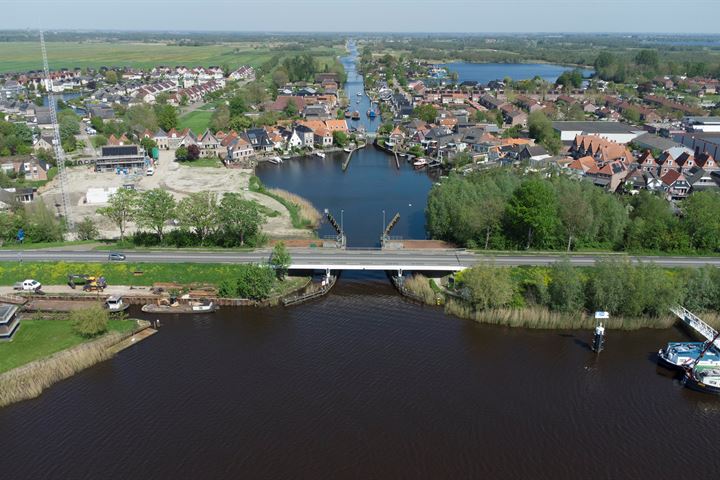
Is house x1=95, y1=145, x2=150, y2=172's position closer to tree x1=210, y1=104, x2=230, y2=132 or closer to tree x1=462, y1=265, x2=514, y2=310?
tree x1=210, y1=104, x2=230, y2=132

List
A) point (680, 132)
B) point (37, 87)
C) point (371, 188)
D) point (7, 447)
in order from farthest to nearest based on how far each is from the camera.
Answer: point (37, 87) → point (680, 132) → point (371, 188) → point (7, 447)

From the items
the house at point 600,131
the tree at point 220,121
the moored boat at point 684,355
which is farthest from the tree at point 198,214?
the house at point 600,131

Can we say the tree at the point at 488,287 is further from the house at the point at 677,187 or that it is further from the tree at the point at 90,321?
the house at the point at 677,187

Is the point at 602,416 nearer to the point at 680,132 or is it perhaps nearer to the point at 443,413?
the point at 443,413

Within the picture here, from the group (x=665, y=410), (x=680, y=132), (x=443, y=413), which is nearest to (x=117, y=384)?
(x=443, y=413)

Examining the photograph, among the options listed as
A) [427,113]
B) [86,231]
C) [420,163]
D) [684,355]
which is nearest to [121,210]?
[86,231]

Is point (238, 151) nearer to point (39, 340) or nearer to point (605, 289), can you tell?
point (39, 340)
